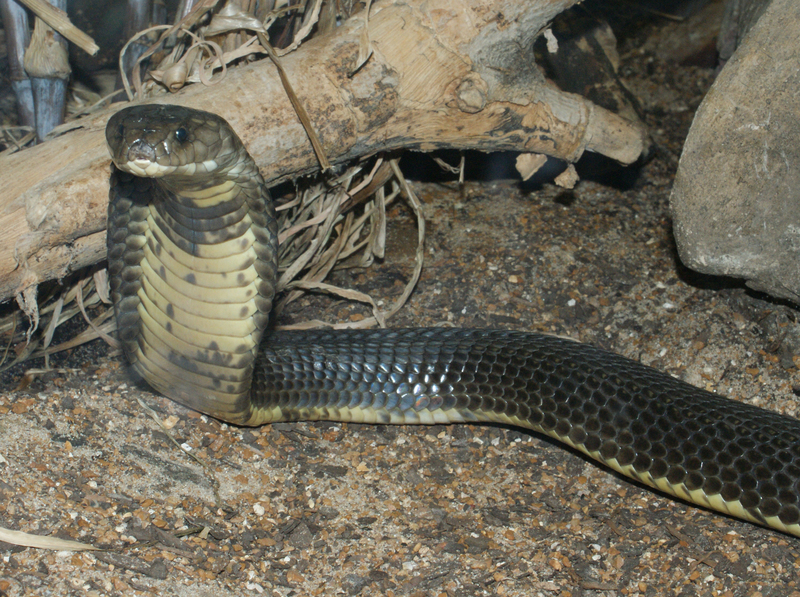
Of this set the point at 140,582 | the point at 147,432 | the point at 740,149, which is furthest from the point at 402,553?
the point at 740,149

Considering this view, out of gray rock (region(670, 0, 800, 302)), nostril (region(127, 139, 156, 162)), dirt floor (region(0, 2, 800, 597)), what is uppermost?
nostril (region(127, 139, 156, 162))

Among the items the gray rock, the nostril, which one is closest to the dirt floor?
the gray rock

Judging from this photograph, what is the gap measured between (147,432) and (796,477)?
2303mm

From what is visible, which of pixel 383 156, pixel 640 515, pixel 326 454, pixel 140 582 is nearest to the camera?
pixel 140 582

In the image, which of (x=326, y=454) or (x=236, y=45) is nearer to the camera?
(x=326, y=454)

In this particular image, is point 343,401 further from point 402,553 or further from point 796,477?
point 796,477

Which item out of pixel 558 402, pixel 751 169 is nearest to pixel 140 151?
pixel 558 402

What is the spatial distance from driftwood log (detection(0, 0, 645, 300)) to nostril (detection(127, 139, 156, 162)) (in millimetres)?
729

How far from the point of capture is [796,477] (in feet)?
7.73

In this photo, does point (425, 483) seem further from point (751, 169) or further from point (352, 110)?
point (751, 169)

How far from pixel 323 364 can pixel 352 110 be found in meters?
1.08

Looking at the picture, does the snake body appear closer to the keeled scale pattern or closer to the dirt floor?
the keeled scale pattern

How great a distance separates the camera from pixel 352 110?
9.02 ft

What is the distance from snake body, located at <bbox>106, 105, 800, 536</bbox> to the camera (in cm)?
206
